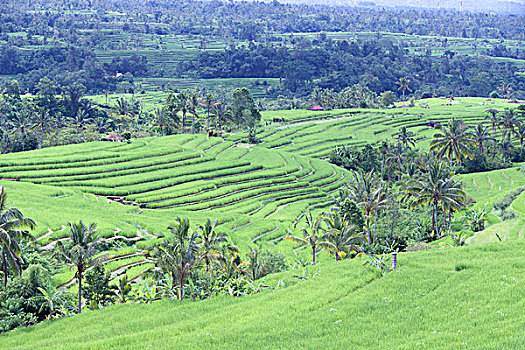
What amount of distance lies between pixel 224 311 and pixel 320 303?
4.69m

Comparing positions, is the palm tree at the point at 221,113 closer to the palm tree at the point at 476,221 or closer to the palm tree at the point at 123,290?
the palm tree at the point at 476,221

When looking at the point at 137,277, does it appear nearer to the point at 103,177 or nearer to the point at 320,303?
the point at 320,303

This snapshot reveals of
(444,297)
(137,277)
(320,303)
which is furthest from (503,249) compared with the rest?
(137,277)

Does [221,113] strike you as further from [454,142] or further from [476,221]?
[476,221]

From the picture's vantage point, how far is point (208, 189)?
285ft

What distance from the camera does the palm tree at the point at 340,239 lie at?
165ft

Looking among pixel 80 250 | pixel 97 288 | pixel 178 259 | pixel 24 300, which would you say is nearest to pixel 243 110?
pixel 97 288

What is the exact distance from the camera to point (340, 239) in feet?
168

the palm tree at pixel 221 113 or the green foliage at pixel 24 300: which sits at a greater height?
the green foliage at pixel 24 300

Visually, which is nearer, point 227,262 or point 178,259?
point 178,259

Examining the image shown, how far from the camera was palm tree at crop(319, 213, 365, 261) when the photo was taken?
5016cm

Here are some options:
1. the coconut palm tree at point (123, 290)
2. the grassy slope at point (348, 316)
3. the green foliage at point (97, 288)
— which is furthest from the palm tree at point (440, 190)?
the green foliage at point (97, 288)

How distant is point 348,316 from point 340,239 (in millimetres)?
26405

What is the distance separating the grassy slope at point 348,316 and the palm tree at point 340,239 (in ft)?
57.4
